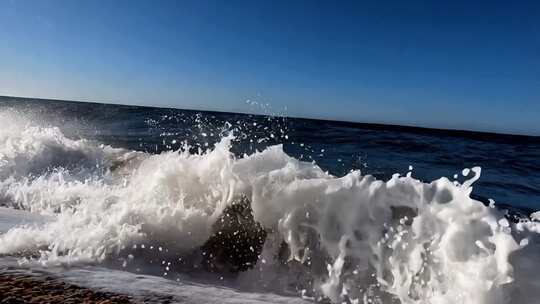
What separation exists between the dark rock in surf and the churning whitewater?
0.03 metres

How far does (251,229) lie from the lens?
433 cm

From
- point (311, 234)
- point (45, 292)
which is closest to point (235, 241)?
point (311, 234)

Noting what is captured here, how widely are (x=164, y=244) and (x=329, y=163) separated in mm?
7545

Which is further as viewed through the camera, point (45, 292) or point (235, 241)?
point (235, 241)

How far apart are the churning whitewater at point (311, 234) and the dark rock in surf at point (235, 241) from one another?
0.03m

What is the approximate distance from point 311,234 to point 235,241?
86 centimetres

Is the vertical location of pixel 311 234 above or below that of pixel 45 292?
above

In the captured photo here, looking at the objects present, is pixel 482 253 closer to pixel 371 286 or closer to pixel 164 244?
pixel 371 286

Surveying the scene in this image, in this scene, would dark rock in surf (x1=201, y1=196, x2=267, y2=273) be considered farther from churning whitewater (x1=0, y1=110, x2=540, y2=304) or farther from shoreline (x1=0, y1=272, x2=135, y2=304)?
shoreline (x1=0, y1=272, x2=135, y2=304)

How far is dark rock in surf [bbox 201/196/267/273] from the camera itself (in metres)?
3.92

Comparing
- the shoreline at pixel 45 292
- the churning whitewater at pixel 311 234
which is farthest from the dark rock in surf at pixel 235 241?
the shoreline at pixel 45 292

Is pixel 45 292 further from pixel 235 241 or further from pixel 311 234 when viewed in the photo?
pixel 311 234

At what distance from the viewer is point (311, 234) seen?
3820 millimetres

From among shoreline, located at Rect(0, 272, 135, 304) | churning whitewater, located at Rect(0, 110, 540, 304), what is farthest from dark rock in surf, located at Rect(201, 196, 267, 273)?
shoreline, located at Rect(0, 272, 135, 304)
